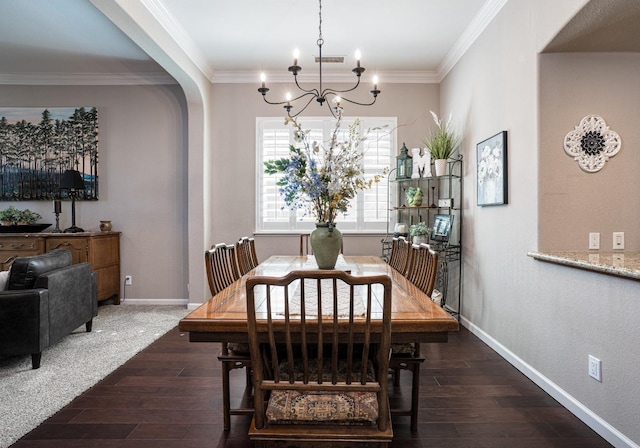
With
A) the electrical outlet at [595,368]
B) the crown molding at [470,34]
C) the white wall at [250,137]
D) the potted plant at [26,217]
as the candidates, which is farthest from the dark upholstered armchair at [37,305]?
the crown molding at [470,34]

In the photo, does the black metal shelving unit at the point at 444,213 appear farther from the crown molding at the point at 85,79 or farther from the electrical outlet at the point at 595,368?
the crown molding at the point at 85,79

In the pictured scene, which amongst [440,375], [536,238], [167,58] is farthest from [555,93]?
[167,58]

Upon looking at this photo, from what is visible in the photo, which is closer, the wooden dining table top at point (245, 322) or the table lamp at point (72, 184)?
the wooden dining table top at point (245, 322)

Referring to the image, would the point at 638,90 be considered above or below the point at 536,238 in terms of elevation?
above

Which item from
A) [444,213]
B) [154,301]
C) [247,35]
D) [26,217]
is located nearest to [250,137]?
[247,35]

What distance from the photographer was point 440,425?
7.29 feet

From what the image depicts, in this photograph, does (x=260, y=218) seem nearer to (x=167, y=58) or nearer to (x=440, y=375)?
(x=167, y=58)

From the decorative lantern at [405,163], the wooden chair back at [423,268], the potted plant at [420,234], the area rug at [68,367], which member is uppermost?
the decorative lantern at [405,163]

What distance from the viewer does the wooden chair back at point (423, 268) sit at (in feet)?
7.48

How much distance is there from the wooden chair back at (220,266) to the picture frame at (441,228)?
2.31 m

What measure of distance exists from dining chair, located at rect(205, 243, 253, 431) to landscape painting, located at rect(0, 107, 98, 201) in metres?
3.36

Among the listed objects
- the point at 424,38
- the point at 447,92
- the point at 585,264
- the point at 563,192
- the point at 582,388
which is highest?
the point at 424,38

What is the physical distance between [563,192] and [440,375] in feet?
4.98

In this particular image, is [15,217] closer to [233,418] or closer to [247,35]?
[247,35]
